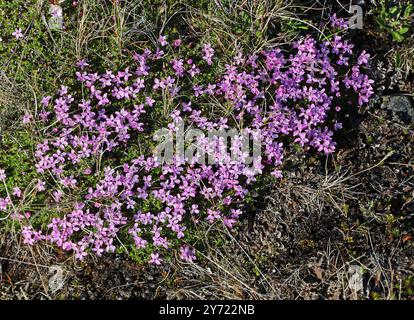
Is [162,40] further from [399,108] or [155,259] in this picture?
[399,108]

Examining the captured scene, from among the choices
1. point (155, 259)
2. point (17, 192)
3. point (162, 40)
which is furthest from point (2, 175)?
point (162, 40)

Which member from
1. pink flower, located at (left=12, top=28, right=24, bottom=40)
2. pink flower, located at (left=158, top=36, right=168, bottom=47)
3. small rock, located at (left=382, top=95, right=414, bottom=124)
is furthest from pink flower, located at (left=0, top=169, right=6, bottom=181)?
small rock, located at (left=382, top=95, right=414, bottom=124)

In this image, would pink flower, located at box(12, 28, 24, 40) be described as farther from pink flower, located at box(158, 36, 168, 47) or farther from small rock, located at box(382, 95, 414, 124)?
small rock, located at box(382, 95, 414, 124)

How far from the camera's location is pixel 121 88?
470 centimetres

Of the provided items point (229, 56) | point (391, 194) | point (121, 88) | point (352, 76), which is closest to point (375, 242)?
point (391, 194)

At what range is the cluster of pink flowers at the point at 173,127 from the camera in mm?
4535

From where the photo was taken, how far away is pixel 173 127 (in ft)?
15.3

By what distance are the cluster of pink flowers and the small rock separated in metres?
0.25

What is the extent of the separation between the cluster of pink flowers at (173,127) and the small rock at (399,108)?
0.25 meters

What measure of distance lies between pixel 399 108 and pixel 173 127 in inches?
86.3

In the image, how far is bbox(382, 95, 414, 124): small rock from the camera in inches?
194

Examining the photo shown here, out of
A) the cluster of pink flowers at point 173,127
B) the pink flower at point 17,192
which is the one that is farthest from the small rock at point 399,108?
the pink flower at point 17,192

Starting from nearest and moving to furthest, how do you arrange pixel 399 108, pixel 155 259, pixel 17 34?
pixel 155 259, pixel 17 34, pixel 399 108

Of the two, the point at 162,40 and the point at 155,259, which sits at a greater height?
the point at 162,40
